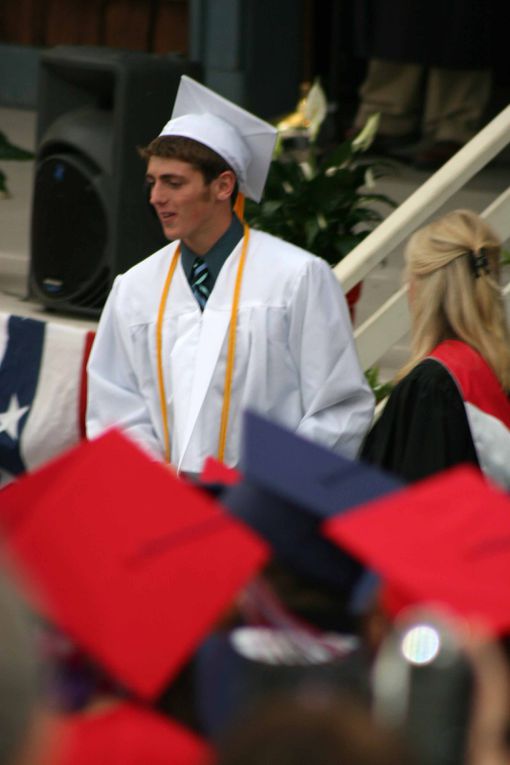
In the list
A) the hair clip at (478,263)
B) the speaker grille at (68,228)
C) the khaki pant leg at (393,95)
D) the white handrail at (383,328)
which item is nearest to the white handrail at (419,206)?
the white handrail at (383,328)

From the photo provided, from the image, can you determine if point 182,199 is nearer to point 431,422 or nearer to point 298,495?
point 431,422

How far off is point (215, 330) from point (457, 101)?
21.1ft

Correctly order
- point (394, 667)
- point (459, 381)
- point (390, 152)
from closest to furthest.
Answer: point (394, 667) → point (459, 381) → point (390, 152)

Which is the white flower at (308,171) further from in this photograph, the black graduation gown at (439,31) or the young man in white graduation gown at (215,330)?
the black graduation gown at (439,31)

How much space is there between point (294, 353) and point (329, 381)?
0.14 meters

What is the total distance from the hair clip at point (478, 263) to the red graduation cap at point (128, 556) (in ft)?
6.15

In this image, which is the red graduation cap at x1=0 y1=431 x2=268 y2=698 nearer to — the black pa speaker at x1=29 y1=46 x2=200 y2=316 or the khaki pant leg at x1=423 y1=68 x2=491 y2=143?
the black pa speaker at x1=29 y1=46 x2=200 y2=316

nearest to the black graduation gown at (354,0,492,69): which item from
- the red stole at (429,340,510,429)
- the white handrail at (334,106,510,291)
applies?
the white handrail at (334,106,510,291)

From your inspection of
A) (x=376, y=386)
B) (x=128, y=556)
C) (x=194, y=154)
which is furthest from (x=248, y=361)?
(x=376, y=386)

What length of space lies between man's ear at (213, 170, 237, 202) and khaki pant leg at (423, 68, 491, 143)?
612 cm

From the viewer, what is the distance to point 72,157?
25.3 ft

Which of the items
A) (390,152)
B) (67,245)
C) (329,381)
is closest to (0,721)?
(329,381)

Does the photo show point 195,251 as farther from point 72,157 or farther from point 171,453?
point 72,157

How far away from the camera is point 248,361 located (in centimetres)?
435
